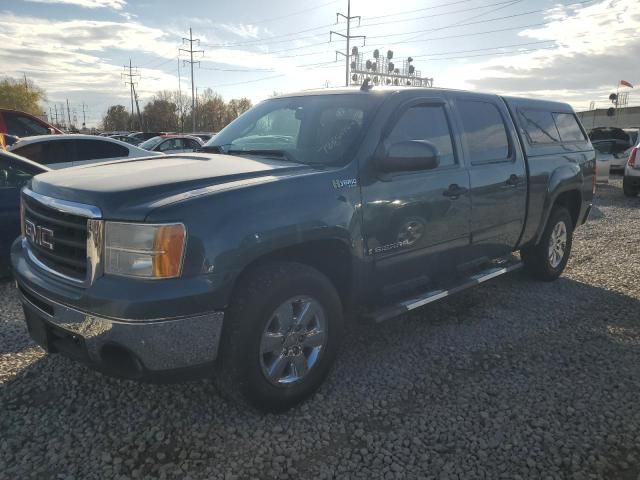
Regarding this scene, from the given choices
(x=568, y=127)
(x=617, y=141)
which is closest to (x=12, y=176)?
(x=568, y=127)

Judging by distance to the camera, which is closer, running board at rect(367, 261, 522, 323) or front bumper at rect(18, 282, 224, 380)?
front bumper at rect(18, 282, 224, 380)

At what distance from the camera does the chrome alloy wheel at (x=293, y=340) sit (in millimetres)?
2861

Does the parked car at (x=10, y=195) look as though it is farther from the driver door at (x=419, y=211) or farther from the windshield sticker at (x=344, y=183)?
the driver door at (x=419, y=211)

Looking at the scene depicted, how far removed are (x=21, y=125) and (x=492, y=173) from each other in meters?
12.6

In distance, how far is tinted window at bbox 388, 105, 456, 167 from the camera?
3.63 m

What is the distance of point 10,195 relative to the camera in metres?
5.30

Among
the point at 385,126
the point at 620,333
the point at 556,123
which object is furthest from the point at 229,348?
the point at 556,123

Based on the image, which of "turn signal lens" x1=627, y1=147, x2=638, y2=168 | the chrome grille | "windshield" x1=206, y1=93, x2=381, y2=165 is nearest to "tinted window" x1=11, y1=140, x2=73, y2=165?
"windshield" x1=206, y1=93, x2=381, y2=165

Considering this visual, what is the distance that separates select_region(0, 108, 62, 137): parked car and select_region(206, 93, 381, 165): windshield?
35.2ft

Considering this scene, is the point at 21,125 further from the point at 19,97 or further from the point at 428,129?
the point at 19,97

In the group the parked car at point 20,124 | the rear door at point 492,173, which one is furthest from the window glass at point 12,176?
the parked car at point 20,124

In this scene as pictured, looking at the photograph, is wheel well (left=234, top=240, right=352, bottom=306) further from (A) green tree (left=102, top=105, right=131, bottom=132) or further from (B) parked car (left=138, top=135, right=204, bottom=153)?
(A) green tree (left=102, top=105, right=131, bottom=132)

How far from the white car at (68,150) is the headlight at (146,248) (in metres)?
6.37

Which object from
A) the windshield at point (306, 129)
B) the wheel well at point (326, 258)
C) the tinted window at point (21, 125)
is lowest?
the wheel well at point (326, 258)
